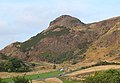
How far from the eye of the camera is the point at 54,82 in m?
104

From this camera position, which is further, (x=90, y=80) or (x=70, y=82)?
(x=70, y=82)

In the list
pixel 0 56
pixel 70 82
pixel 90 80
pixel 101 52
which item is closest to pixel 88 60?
pixel 101 52

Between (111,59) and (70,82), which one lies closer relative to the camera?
(70,82)

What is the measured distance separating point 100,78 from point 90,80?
124 inches

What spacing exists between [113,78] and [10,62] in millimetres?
97643

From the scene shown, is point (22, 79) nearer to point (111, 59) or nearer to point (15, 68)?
point (15, 68)

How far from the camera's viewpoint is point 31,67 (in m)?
173

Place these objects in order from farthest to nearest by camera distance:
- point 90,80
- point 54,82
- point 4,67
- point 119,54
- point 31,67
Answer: point 119,54 → point 31,67 → point 4,67 → point 54,82 → point 90,80

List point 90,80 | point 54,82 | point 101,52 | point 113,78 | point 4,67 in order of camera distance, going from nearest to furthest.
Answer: point 113,78
point 90,80
point 54,82
point 4,67
point 101,52

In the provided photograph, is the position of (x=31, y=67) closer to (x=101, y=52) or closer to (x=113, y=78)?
(x=101, y=52)

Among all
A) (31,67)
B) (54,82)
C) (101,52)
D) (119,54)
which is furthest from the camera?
(101,52)

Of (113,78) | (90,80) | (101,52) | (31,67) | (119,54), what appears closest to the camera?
(113,78)

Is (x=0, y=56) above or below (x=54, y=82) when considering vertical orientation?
above

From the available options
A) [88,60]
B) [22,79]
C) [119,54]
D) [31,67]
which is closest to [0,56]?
[31,67]
